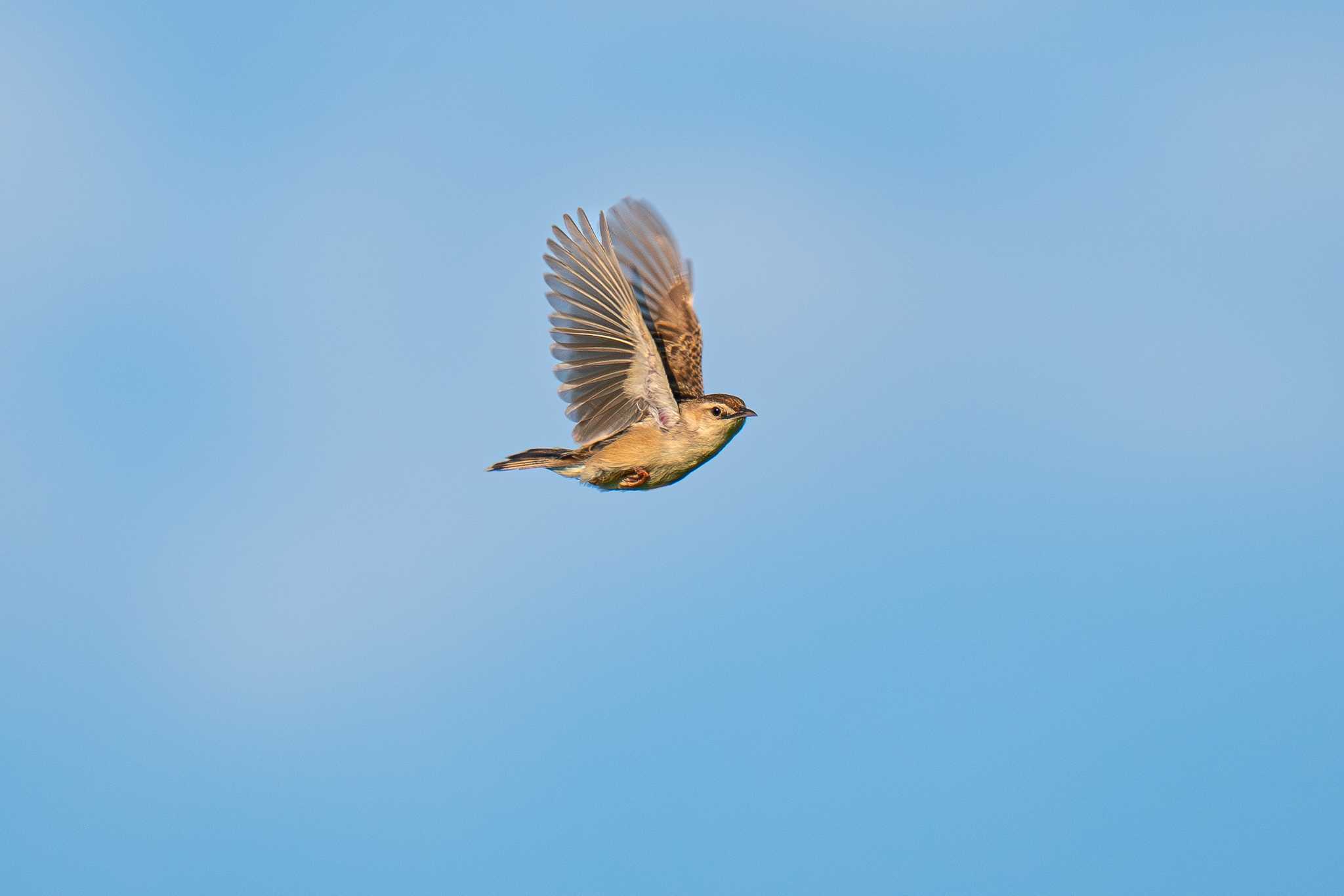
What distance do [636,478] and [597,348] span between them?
935 millimetres

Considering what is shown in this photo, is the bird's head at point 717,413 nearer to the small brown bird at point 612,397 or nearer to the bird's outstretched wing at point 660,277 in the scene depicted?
the small brown bird at point 612,397

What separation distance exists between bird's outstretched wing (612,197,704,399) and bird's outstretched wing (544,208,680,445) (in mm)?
1261

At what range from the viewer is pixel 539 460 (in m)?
8.73

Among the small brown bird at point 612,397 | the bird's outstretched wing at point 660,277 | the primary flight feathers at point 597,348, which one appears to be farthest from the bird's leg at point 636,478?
the bird's outstretched wing at point 660,277

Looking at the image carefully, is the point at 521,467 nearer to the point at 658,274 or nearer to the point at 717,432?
the point at 717,432

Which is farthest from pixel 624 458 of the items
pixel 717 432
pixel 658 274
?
pixel 658 274

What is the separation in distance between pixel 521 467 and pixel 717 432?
52.9 inches

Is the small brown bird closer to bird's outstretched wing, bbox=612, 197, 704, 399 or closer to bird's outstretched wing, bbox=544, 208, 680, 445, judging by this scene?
bird's outstretched wing, bbox=544, 208, 680, 445

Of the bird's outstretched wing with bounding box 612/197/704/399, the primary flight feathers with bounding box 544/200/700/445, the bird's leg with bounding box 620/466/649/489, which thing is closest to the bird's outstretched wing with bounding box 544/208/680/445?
the primary flight feathers with bounding box 544/200/700/445

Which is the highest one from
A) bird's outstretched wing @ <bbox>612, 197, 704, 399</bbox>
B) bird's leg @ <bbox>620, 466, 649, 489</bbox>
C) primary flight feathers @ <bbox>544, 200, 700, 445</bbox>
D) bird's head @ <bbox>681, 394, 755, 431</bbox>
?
bird's outstretched wing @ <bbox>612, 197, 704, 399</bbox>

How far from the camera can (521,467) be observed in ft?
28.3

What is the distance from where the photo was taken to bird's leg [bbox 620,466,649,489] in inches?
348

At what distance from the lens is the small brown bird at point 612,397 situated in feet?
28.5

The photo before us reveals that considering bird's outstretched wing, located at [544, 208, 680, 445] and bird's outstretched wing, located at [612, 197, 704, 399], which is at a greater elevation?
bird's outstretched wing, located at [612, 197, 704, 399]
